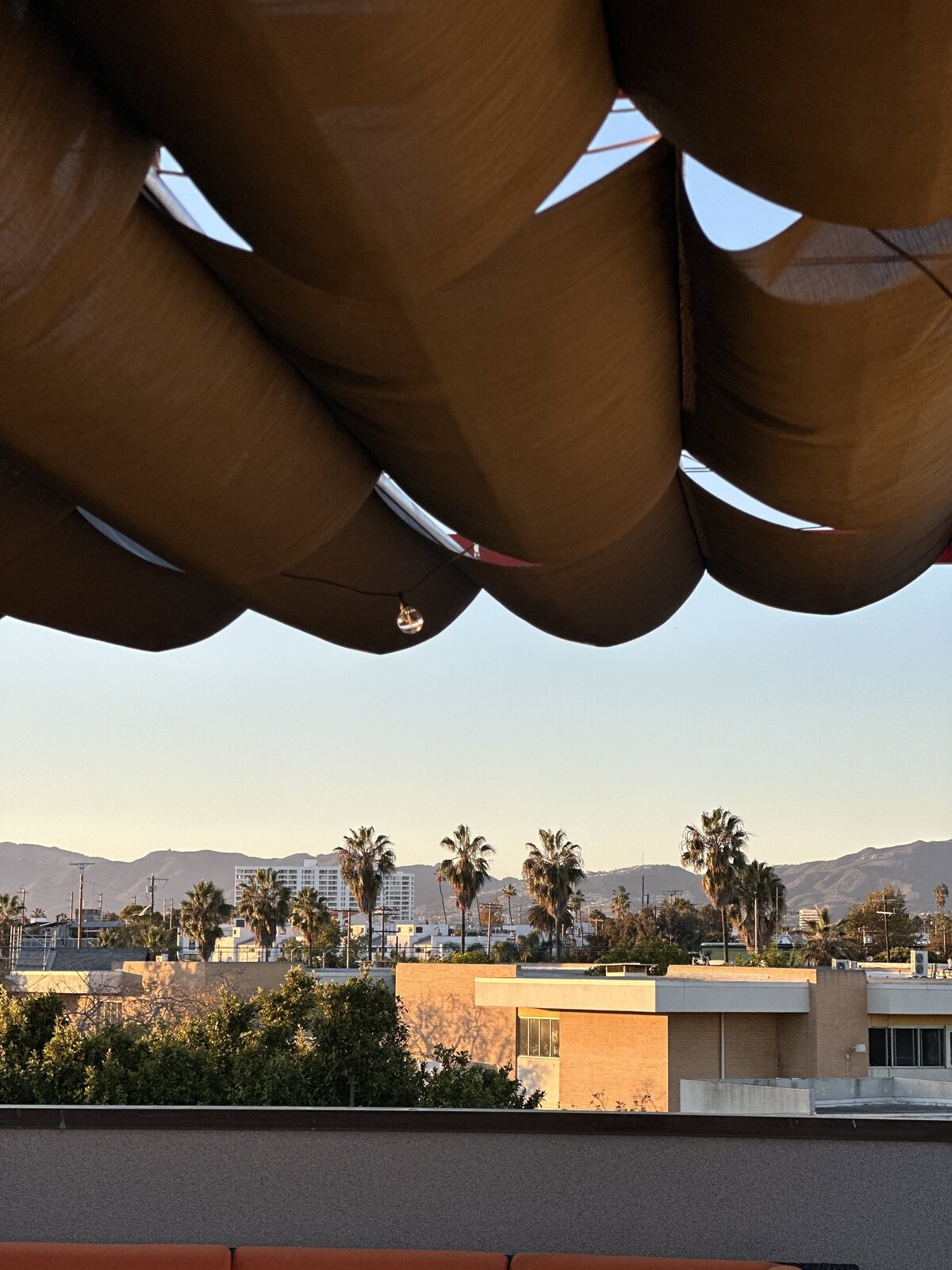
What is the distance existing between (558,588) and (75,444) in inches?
72.8

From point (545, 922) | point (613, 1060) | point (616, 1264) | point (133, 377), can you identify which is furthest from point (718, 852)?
point (133, 377)

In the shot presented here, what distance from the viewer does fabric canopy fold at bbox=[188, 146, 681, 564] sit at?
6.63ft

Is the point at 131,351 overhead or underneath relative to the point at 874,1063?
overhead

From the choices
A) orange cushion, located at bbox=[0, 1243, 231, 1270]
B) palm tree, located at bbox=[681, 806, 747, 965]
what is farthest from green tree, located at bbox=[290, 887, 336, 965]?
orange cushion, located at bbox=[0, 1243, 231, 1270]

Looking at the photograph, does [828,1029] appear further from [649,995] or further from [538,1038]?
[538,1038]

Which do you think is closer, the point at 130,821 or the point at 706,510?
the point at 706,510

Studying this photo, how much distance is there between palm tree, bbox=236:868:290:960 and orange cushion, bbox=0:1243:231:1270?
128 feet

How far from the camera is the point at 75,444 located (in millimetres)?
2162

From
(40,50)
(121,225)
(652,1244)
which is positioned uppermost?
(40,50)

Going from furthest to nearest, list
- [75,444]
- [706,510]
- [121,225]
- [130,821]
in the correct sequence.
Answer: [130,821]
[706,510]
[75,444]
[121,225]

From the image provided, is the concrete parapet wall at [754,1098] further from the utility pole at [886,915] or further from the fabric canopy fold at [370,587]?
the utility pole at [886,915]

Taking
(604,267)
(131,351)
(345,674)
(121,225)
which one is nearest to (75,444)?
(131,351)

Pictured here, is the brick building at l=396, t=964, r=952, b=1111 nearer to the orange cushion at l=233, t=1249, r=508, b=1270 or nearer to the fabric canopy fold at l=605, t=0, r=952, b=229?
the orange cushion at l=233, t=1249, r=508, b=1270

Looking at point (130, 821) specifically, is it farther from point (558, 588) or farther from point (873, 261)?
point (873, 261)
